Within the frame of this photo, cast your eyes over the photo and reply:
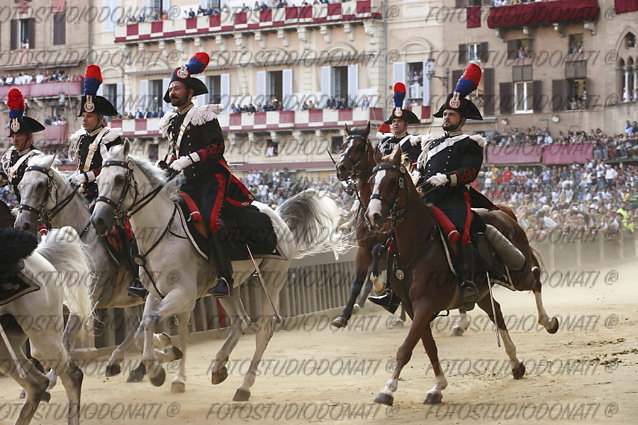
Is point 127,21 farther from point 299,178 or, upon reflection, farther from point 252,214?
point 252,214

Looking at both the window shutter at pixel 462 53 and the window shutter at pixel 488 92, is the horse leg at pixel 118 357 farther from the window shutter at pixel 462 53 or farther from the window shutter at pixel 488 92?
the window shutter at pixel 462 53

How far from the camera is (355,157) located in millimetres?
13922

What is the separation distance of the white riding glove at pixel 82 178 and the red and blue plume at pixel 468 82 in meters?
4.30

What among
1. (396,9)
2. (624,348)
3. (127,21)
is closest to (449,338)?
(624,348)

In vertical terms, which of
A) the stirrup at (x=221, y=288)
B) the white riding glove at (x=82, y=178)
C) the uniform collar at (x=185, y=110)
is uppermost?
the uniform collar at (x=185, y=110)

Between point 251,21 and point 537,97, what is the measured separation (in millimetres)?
15949

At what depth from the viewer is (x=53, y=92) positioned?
61156 mm

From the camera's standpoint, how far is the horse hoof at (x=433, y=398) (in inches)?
414

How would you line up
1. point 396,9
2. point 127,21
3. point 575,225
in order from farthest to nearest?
point 127,21
point 396,9
point 575,225

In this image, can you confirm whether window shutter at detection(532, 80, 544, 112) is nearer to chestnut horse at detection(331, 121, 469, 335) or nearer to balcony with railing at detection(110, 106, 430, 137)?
balcony with railing at detection(110, 106, 430, 137)

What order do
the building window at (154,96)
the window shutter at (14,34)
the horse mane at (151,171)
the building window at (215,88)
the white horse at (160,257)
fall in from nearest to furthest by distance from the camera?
the white horse at (160,257)
the horse mane at (151,171)
the building window at (215,88)
the building window at (154,96)
the window shutter at (14,34)

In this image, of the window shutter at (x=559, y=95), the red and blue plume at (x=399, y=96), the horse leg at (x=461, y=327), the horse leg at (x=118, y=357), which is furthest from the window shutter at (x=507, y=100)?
the horse leg at (x=118, y=357)

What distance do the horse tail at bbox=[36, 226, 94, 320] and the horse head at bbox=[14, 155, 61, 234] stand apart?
62.6 inches

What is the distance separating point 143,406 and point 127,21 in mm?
50438
